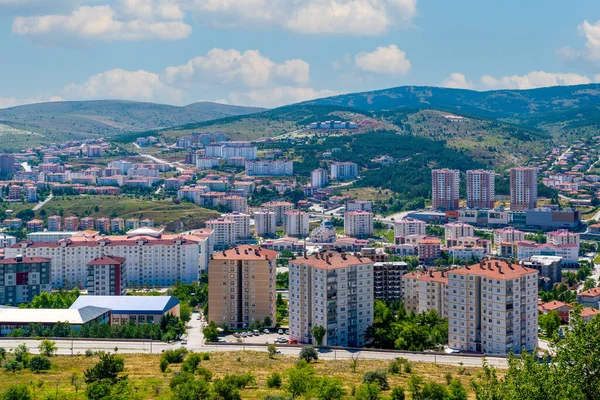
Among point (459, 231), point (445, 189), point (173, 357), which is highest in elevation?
point (445, 189)

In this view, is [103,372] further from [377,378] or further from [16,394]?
[377,378]

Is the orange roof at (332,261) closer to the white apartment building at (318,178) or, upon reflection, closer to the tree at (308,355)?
the tree at (308,355)

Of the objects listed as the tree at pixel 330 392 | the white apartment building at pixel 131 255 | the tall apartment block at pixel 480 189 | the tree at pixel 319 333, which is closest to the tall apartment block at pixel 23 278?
the white apartment building at pixel 131 255

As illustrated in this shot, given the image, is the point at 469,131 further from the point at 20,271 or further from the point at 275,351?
the point at 275,351

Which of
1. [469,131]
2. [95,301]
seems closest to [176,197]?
[95,301]

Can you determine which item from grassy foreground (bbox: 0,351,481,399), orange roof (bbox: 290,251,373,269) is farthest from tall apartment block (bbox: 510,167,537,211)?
grassy foreground (bbox: 0,351,481,399)

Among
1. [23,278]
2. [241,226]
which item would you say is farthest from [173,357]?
[241,226]

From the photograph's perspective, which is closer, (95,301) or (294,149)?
(95,301)
